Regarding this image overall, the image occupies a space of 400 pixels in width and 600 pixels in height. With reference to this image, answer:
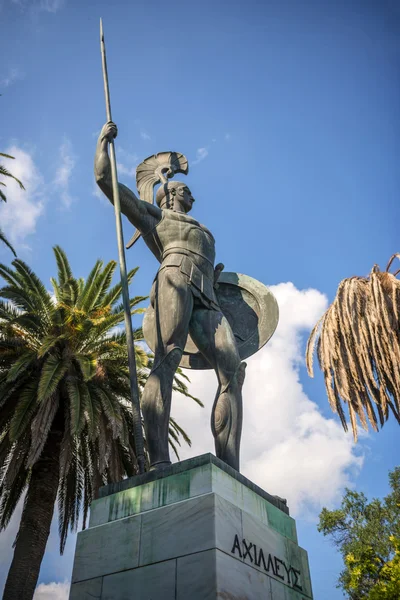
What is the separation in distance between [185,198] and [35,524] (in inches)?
462

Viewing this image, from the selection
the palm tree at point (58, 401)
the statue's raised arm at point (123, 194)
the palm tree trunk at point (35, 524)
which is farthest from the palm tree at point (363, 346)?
the palm tree trunk at point (35, 524)

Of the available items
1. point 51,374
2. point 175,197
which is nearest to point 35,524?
point 51,374

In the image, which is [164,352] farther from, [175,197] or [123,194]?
[175,197]

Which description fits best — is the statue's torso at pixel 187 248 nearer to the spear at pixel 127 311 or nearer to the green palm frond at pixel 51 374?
the spear at pixel 127 311

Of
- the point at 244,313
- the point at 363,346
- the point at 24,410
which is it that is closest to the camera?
the point at 244,313

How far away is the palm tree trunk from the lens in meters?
14.6

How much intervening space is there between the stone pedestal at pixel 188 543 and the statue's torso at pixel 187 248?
2.03 meters

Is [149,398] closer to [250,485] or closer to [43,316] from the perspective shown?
[250,485]

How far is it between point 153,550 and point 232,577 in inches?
24.9

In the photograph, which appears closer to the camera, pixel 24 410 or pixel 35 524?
pixel 35 524

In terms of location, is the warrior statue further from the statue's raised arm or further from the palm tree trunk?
the palm tree trunk

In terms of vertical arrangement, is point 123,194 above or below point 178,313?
above

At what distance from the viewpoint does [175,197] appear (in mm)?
7055

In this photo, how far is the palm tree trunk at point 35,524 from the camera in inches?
573
